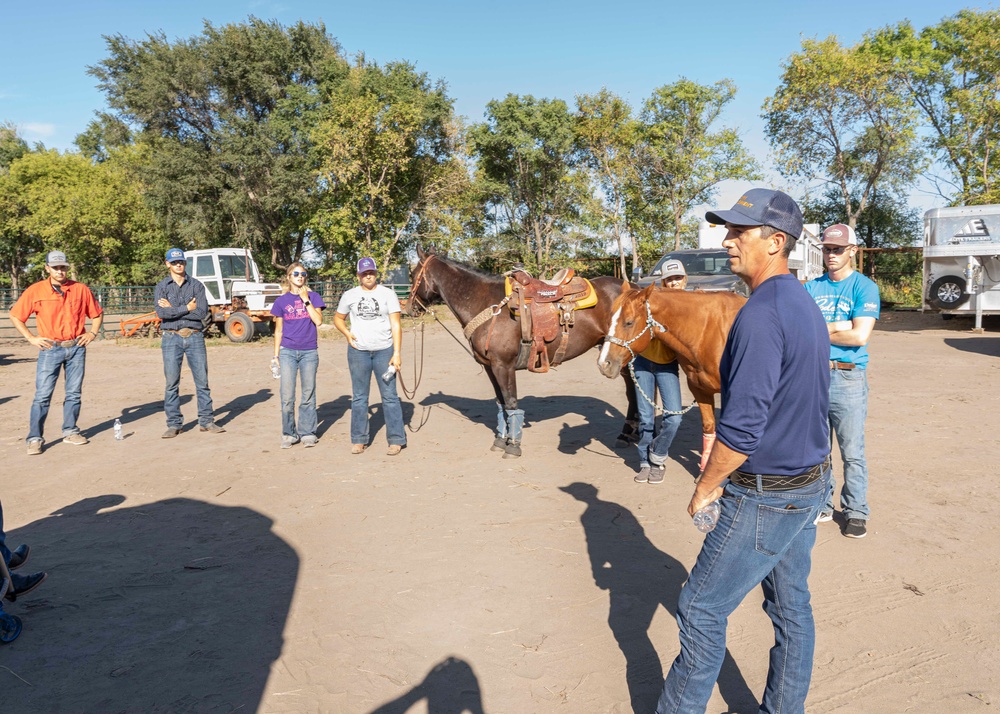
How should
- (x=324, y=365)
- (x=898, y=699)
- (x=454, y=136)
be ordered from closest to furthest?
(x=898, y=699), (x=324, y=365), (x=454, y=136)

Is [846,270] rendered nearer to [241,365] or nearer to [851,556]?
[851,556]

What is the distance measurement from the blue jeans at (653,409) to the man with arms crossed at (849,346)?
1490 millimetres

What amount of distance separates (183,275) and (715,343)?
6581 millimetres

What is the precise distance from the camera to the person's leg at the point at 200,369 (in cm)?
813

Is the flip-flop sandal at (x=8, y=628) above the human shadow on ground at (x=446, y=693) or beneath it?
above

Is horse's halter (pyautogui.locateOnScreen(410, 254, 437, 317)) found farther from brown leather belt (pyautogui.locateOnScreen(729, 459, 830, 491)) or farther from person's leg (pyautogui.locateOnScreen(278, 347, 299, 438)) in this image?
brown leather belt (pyautogui.locateOnScreen(729, 459, 830, 491))

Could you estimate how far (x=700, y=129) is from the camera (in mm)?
32844

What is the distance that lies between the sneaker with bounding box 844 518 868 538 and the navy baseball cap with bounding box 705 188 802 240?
3291 mm

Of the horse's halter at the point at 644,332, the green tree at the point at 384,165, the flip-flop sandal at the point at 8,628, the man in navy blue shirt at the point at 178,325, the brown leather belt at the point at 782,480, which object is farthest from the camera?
the green tree at the point at 384,165

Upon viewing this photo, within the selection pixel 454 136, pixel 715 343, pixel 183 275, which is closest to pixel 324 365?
pixel 183 275

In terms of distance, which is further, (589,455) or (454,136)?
(454,136)

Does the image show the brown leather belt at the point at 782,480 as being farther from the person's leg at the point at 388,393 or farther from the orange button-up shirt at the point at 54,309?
the orange button-up shirt at the point at 54,309

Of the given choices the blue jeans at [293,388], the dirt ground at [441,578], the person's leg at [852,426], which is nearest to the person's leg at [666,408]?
the dirt ground at [441,578]

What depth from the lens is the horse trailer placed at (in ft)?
A: 53.4
